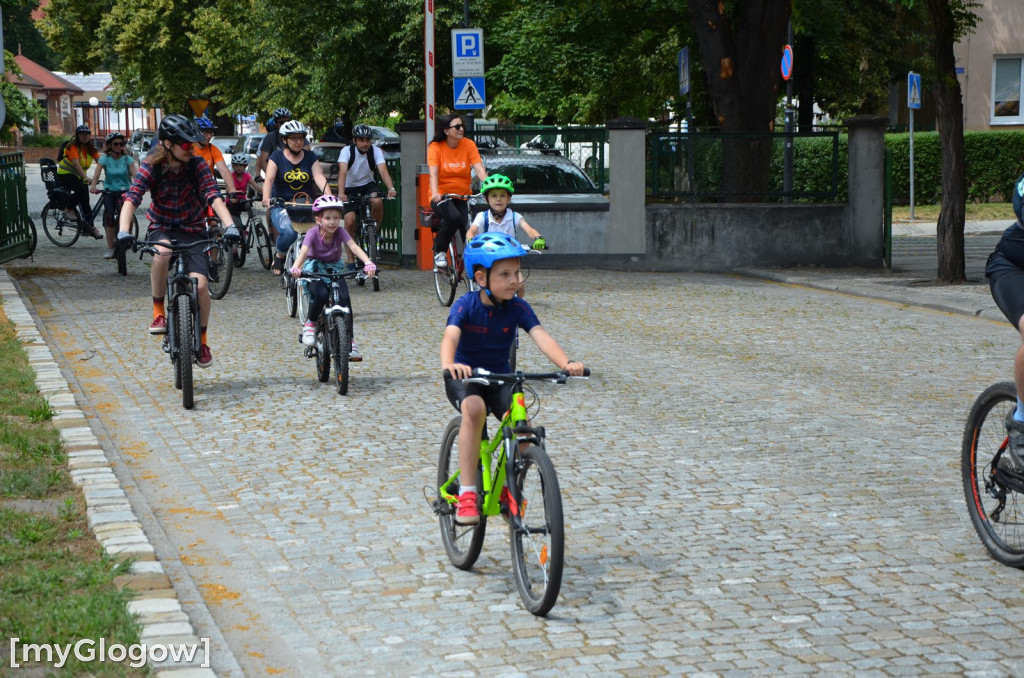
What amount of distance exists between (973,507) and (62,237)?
19386mm

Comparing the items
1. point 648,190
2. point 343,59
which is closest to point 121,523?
point 648,190

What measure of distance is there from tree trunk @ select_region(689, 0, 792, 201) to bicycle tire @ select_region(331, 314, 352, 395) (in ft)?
40.4

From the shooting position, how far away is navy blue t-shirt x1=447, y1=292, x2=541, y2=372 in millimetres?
5875

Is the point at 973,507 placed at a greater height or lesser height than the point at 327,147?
lesser

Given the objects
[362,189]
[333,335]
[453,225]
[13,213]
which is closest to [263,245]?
[362,189]

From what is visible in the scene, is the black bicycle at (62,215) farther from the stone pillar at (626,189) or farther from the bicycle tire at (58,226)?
the stone pillar at (626,189)

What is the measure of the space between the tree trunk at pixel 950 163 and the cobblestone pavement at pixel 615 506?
13.6ft

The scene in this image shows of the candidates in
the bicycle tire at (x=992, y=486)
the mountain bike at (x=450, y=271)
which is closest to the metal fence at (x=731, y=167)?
the mountain bike at (x=450, y=271)

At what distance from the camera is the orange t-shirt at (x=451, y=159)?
1440 centimetres

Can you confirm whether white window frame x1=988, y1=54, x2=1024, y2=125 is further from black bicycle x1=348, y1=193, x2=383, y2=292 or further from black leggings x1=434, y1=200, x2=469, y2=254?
black leggings x1=434, y1=200, x2=469, y2=254

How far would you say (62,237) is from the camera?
75.8ft

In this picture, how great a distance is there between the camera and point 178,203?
10148 mm

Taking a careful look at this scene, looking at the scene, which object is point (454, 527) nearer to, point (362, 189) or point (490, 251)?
point (490, 251)

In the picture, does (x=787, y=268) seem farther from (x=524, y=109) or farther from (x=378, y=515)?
(x=524, y=109)
